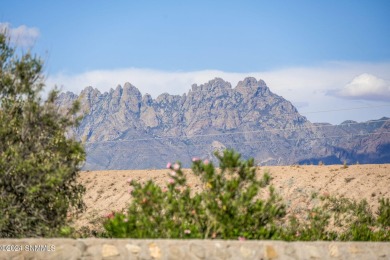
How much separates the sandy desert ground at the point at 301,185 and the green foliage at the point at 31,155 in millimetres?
13458

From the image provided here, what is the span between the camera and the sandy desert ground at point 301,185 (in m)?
30.4

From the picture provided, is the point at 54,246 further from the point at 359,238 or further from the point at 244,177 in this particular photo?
the point at 359,238

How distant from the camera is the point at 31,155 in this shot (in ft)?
46.3

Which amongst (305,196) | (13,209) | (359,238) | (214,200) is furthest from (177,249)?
(305,196)

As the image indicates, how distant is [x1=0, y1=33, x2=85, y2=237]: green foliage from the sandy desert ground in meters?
13.5

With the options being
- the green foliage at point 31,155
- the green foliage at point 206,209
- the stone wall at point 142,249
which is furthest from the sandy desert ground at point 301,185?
the stone wall at point 142,249

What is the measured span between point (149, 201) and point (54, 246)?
8.26ft

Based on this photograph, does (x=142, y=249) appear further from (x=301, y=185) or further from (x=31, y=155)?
(x=301, y=185)

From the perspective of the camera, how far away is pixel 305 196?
1215 inches

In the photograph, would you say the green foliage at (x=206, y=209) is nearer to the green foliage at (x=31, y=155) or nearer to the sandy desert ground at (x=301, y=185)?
the green foliage at (x=31, y=155)

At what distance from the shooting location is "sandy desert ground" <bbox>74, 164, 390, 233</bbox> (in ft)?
99.8

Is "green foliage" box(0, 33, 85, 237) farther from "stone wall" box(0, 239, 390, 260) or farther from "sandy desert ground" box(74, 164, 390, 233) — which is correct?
"sandy desert ground" box(74, 164, 390, 233)

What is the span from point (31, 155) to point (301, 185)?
70.9ft

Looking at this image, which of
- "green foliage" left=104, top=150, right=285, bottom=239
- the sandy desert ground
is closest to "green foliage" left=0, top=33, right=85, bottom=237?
"green foliage" left=104, top=150, right=285, bottom=239
